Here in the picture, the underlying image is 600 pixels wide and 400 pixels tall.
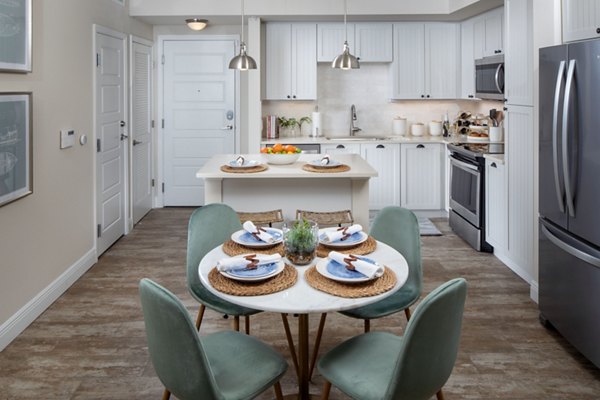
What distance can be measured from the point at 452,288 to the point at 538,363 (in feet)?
5.05

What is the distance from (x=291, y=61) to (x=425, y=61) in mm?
1597

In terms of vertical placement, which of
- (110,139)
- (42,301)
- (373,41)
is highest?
(373,41)

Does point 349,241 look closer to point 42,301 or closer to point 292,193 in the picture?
point 292,193

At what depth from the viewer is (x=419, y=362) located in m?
1.69

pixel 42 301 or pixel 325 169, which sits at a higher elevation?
pixel 325 169

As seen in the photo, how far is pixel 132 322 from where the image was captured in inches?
136

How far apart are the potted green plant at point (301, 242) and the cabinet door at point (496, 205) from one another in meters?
2.77

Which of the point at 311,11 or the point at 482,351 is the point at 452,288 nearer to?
the point at 482,351

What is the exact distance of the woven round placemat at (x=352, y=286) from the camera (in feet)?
6.30

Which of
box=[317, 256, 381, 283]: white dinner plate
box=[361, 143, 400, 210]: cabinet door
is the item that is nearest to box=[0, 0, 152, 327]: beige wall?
box=[317, 256, 381, 283]: white dinner plate

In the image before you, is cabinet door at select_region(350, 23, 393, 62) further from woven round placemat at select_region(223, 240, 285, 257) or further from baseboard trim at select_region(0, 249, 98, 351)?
woven round placemat at select_region(223, 240, 285, 257)

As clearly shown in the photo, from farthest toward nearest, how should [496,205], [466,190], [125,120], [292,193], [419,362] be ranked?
[125,120] → [466,190] → [496,205] → [292,193] → [419,362]

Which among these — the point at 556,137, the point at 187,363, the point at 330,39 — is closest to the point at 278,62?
the point at 330,39

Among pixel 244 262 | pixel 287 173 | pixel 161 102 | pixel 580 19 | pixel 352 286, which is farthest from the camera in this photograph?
pixel 161 102
